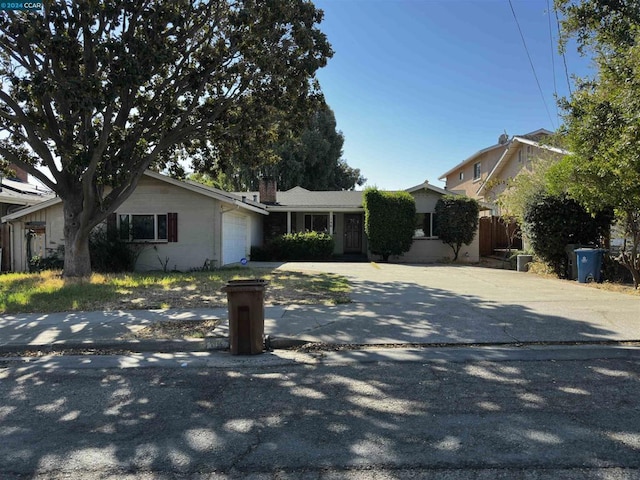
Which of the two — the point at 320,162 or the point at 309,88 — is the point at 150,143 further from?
the point at 320,162

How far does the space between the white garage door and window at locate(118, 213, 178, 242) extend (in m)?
1.86

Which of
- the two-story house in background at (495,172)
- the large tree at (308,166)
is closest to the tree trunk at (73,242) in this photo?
the two-story house in background at (495,172)

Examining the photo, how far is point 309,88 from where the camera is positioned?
47.9 ft

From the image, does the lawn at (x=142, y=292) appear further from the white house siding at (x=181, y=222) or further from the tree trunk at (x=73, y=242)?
the white house siding at (x=181, y=222)

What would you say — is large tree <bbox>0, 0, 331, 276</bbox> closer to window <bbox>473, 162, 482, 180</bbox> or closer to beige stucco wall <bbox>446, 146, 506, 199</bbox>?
beige stucco wall <bbox>446, 146, 506, 199</bbox>

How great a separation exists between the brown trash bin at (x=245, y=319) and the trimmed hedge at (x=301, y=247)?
49.1ft

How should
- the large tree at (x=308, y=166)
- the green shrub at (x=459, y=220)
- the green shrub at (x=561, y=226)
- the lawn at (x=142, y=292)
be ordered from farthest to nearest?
the large tree at (x=308, y=166) → the green shrub at (x=459, y=220) → the green shrub at (x=561, y=226) → the lawn at (x=142, y=292)

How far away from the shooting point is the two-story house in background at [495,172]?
22.7 meters

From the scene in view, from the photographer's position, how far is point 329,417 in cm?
392

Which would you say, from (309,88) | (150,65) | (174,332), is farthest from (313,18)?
(174,332)

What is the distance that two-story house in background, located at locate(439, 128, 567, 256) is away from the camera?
74.4 ft

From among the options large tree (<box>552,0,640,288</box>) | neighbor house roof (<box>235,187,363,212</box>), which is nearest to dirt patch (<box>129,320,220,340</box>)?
large tree (<box>552,0,640,288</box>)

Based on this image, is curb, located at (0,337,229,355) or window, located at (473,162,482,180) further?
window, located at (473,162,482,180)

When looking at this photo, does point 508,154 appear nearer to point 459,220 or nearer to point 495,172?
point 495,172
